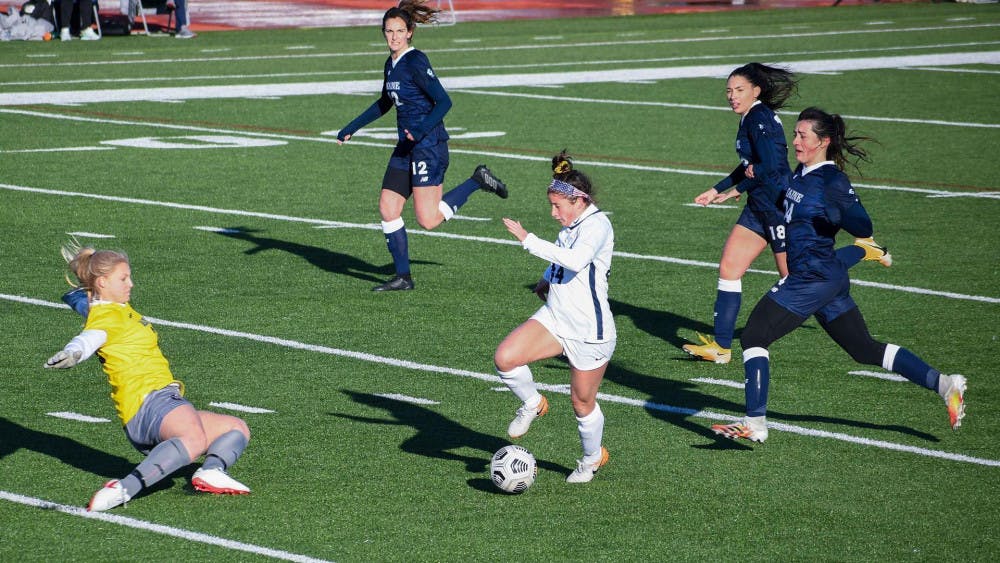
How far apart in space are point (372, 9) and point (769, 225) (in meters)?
39.0

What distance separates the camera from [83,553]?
7184 millimetres

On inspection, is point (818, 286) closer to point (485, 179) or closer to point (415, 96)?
point (485, 179)

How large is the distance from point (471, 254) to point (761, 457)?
20.7ft

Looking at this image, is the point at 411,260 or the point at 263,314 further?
the point at 411,260

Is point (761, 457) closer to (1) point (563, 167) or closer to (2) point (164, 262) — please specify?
(1) point (563, 167)

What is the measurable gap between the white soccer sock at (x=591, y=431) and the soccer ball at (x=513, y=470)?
0.30 meters

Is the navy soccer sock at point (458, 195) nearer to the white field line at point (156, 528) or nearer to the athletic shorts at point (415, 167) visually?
the athletic shorts at point (415, 167)

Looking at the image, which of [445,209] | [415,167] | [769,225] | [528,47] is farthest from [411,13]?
[528,47]

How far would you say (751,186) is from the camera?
11117mm

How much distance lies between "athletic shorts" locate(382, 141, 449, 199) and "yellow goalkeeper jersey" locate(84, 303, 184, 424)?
570 centimetres

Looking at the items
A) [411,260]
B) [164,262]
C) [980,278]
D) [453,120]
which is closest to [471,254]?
[411,260]

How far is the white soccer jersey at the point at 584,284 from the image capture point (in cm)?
820

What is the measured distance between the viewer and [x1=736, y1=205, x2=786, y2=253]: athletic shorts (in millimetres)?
11109

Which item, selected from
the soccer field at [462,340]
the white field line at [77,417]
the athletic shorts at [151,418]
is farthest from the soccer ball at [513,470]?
the white field line at [77,417]
